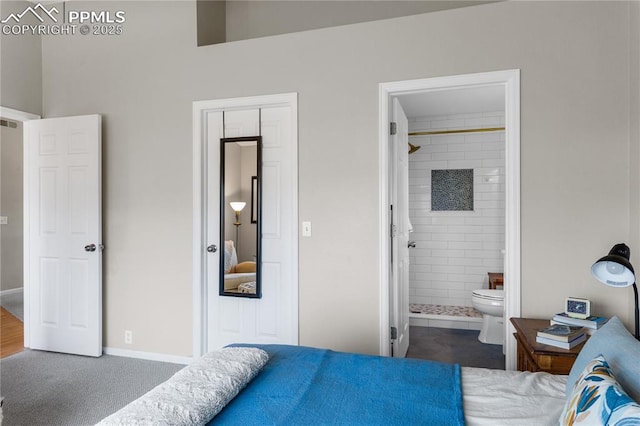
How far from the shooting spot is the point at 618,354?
119 cm

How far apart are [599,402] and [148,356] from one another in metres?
3.26

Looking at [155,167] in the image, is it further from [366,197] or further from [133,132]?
[366,197]

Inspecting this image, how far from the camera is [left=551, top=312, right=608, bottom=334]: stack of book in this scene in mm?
2127

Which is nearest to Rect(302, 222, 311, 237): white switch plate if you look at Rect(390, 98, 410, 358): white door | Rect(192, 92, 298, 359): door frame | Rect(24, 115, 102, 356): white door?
Rect(390, 98, 410, 358): white door

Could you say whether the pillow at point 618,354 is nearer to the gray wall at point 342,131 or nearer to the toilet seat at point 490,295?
the gray wall at point 342,131

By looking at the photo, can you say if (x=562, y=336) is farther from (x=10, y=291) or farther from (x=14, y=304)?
(x=10, y=291)

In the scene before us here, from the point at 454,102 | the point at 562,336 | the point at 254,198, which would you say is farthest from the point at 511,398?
the point at 454,102

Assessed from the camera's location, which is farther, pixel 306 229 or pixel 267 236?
pixel 267 236

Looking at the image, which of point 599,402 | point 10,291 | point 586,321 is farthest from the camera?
point 10,291

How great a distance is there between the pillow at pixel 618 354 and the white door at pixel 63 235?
3418 mm

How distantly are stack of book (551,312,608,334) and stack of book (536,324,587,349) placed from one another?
55 millimetres

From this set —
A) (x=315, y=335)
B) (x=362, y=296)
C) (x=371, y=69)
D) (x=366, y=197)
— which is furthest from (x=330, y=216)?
(x=371, y=69)

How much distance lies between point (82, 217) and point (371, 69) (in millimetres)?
2692

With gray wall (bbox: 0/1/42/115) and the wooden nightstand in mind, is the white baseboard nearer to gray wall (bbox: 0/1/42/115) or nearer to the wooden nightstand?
gray wall (bbox: 0/1/42/115)
